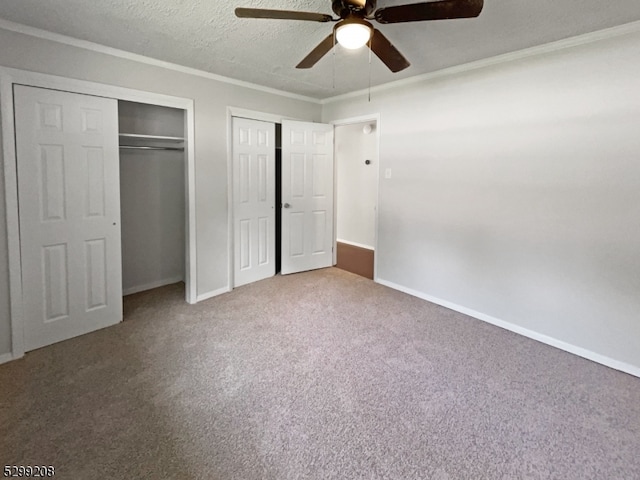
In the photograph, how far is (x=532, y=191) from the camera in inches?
113

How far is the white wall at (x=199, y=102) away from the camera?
2475 mm

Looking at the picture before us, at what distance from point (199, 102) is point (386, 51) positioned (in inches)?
83.1

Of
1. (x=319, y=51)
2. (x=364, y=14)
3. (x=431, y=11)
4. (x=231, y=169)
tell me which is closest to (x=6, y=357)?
(x=231, y=169)

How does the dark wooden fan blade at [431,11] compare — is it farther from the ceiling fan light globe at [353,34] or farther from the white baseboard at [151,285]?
the white baseboard at [151,285]

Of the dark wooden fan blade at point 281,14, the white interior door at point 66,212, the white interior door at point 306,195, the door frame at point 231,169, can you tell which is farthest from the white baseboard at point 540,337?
the white interior door at point 66,212

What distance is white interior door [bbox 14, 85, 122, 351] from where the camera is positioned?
8.32ft

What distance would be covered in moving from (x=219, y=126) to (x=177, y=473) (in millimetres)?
3139

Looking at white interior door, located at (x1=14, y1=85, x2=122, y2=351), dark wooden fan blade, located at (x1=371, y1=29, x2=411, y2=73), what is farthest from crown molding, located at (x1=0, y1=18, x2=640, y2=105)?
dark wooden fan blade, located at (x1=371, y1=29, x2=411, y2=73)

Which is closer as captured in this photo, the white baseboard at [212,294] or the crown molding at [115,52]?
the crown molding at [115,52]

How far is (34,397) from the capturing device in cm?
207

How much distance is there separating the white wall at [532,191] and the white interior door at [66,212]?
294 cm

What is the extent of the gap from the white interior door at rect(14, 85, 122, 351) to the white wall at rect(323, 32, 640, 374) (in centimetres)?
294

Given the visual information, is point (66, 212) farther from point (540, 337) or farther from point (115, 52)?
point (540, 337)

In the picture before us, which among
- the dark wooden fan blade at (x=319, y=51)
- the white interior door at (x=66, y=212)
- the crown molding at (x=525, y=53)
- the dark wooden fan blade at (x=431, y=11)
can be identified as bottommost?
the white interior door at (x=66, y=212)
